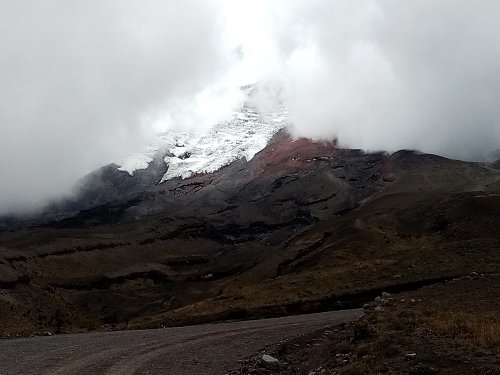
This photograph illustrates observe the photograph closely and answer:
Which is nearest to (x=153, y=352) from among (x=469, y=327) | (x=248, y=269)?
(x=469, y=327)

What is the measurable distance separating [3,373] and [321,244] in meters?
100

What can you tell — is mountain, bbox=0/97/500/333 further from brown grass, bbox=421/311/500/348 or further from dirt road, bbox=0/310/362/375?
brown grass, bbox=421/311/500/348

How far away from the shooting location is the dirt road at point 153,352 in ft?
68.0

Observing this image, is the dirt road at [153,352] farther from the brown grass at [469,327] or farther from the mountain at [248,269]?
the mountain at [248,269]

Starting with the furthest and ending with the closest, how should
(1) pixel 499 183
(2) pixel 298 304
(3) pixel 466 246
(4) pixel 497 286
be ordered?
(1) pixel 499 183, (3) pixel 466 246, (2) pixel 298 304, (4) pixel 497 286

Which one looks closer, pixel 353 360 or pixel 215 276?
pixel 353 360

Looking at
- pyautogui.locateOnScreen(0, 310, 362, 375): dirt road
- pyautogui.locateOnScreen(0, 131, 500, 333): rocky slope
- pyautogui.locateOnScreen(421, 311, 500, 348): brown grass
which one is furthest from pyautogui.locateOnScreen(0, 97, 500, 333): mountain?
pyautogui.locateOnScreen(421, 311, 500, 348): brown grass

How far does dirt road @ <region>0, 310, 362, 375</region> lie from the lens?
68.0 ft

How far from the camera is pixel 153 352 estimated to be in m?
25.3

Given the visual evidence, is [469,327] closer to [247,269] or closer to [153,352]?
[153,352]

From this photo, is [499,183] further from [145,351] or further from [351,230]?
[145,351]

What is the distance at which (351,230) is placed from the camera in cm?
11344

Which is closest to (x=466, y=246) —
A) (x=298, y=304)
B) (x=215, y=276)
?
(x=298, y=304)

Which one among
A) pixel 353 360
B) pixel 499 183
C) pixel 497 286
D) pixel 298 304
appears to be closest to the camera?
Answer: pixel 353 360
